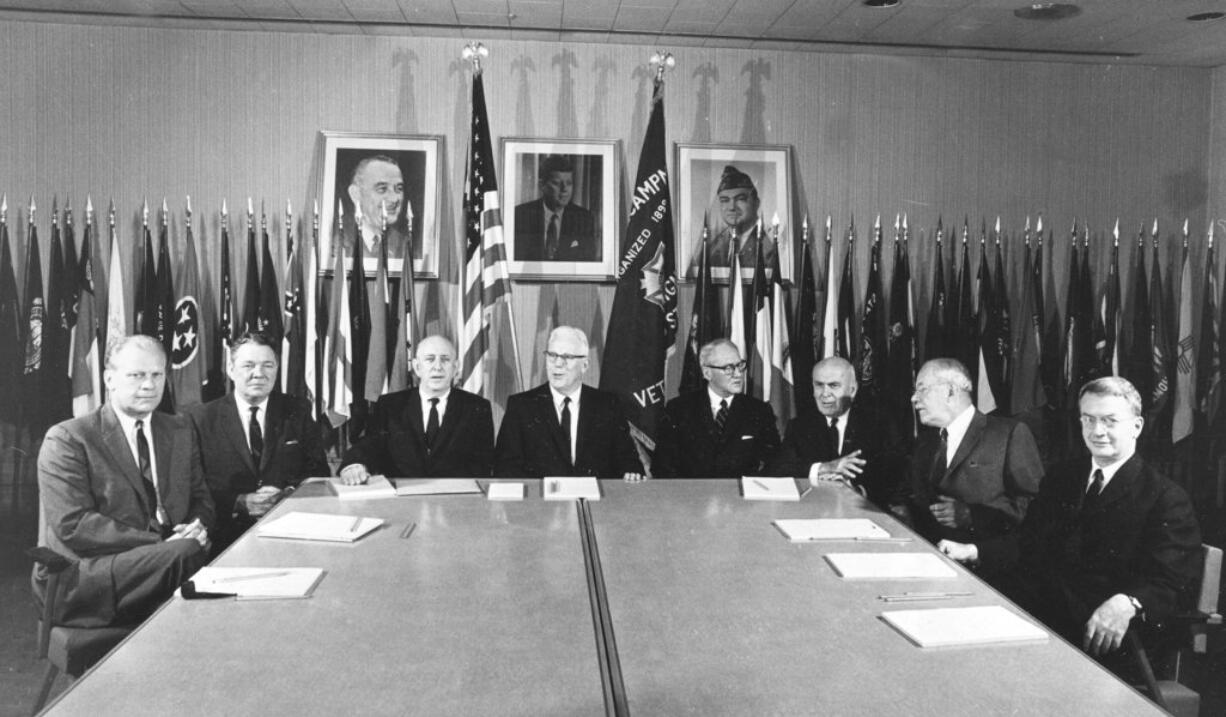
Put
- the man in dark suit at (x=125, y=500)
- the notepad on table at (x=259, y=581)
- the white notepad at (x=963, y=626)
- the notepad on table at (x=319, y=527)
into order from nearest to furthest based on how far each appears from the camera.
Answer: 1. the white notepad at (x=963, y=626)
2. the notepad on table at (x=259, y=581)
3. the notepad on table at (x=319, y=527)
4. the man in dark suit at (x=125, y=500)

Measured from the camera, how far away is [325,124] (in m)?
5.57

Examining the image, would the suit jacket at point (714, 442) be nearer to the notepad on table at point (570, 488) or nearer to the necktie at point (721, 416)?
the necktie at point (721, 416)

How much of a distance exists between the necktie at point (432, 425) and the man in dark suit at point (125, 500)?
41.9 inches

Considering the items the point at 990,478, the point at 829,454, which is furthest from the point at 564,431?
the point at 990,478

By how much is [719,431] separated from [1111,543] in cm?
210

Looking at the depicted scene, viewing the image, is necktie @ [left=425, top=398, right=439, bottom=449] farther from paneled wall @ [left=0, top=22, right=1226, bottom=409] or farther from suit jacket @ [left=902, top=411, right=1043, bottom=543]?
suit jacket @ [left=902, top=411, right=1043, bottom=543]

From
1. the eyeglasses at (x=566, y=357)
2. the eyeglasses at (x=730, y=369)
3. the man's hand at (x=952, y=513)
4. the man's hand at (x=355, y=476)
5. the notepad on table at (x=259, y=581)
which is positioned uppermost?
the eyeglasses at (x=566, y=357)

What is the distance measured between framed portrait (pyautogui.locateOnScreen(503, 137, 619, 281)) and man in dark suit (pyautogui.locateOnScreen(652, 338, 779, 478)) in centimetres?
119

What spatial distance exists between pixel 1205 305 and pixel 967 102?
181 cm

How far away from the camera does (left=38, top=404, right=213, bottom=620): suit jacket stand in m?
3.04

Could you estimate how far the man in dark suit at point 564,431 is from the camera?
179 inches

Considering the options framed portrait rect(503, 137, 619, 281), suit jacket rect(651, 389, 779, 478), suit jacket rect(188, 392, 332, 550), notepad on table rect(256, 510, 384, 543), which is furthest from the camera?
framed portrait rect(503, 137, 619, 281)

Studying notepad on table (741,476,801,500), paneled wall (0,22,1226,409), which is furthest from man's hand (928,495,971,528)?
paneled wall (0,22,1226,409)

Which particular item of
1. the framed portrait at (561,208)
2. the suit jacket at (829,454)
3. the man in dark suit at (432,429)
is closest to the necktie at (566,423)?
the man in dark suit at (432,429)
